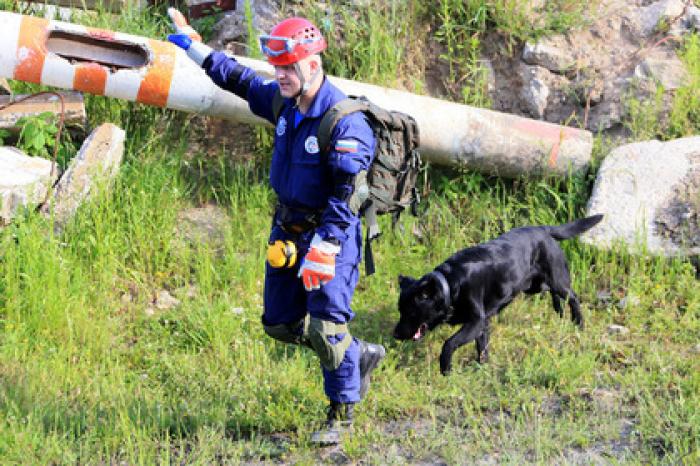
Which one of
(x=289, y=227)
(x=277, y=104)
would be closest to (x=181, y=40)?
(x=277, y=104)

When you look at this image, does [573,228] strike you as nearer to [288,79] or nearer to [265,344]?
[265,344]

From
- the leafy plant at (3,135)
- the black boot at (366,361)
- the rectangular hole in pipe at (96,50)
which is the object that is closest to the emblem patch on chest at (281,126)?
the black boot at (366,361)

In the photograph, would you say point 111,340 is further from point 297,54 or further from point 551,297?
point 551,297

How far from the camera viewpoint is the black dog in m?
5.88

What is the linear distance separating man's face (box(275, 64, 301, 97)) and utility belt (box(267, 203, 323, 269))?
584 mm

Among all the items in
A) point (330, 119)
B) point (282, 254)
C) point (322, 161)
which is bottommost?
point (282, 254)

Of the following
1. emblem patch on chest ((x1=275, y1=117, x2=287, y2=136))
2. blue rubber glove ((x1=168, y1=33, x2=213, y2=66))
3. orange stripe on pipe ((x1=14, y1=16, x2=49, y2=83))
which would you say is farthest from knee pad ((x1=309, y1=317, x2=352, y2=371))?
orange stripe on pipe ((x1=14, y1=16, x2=49, y2=83))

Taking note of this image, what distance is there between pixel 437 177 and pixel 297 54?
9.91 feet

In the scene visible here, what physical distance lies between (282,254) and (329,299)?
0.33 m

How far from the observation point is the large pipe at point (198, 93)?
671 centimetres

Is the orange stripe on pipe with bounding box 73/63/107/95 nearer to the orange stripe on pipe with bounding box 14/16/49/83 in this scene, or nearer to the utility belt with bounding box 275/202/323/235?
the orange stripe on pipe with bounding box 14/16/49/83

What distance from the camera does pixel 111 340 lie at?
19.7 ft

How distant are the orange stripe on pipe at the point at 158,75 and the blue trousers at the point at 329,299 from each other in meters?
2.28

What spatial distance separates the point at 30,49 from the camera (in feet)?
21.8
